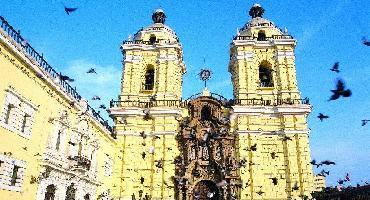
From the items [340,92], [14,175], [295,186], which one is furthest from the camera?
[295,186]

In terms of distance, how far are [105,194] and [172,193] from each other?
4406 millimetres

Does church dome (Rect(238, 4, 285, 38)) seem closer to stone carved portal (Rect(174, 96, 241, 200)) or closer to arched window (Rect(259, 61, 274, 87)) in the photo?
arched window (Rect(259, 61, 274, 87))

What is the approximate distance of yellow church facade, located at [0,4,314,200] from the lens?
19.1 metres

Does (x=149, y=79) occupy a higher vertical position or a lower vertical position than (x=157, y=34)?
lower

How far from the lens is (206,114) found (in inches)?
1030

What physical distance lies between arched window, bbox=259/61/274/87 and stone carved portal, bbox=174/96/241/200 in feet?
12.8

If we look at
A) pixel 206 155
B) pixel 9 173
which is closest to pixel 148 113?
pixel 206 155

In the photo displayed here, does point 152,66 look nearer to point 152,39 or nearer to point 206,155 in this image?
point 152,39

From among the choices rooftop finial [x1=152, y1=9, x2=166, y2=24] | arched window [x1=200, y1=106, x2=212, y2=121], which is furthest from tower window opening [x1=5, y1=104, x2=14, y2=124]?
rooftop finial [x1=152, y1=9, x2=166, y2=24]

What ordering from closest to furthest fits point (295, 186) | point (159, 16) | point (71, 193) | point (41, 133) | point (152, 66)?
1. point (41, 133)
2. point (71, 193)
3. point (295, 186)
4. point (152, 66)
5. point (159, 16)

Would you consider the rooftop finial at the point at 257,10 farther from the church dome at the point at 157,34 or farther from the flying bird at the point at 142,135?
the flying bird at the point at 142,135

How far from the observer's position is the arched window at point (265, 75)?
89.8 ft

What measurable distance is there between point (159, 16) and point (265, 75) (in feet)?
35.2

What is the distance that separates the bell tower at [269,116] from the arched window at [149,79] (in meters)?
6.52
